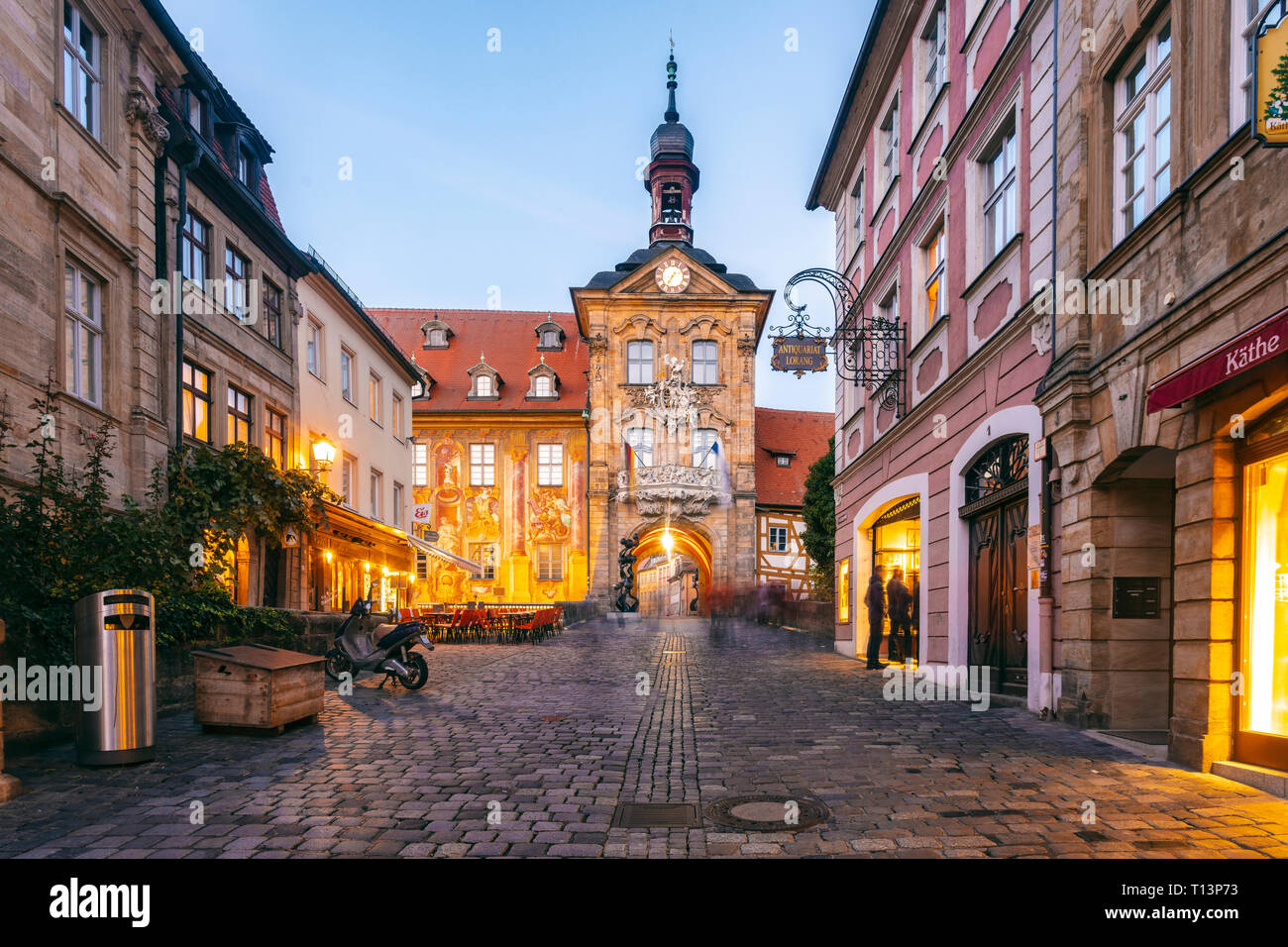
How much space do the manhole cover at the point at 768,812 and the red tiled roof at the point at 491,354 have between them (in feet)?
122

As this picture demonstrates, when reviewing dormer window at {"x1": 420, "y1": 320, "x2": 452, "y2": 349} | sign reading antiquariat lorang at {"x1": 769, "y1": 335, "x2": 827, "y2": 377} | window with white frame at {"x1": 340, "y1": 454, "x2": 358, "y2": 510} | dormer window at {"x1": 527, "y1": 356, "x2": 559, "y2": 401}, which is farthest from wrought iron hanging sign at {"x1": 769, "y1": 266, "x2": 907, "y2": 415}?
dormer window at {"x1": 420, "y1": 320, "x2": 452, "y2": 349}

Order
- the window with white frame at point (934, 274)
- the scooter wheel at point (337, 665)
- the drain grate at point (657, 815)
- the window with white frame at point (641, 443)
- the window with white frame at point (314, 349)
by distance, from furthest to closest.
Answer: the window with white frame at point (641, 443), the window with white frame at point (314, 349), the window with white frame at point (934, 274), the scooter wheel at point (337, 665), the drain grate at point (657, 815)

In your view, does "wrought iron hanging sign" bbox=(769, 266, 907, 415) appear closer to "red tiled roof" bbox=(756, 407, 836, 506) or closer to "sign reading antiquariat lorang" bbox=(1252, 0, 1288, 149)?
"sign reading antiquariat lorang" bbox=(1252, 0, 1288, 149)

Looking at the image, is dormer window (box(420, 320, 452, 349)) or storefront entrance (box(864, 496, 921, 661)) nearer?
storefront entrance (box(864, 496, 921, 661))

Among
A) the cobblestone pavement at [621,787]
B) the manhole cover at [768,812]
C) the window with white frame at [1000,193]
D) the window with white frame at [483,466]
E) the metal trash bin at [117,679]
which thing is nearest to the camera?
the cobblestone pavement at [621,787]

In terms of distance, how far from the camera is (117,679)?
7000mm

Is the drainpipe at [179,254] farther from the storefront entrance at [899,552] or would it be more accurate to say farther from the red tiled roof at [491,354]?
the red tiled roof at [491,354]

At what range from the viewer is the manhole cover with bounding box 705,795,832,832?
16.9 feet

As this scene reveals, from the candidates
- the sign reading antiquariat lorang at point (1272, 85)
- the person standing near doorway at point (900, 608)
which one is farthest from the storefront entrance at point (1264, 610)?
the person standing near doorway at point (900, 608)

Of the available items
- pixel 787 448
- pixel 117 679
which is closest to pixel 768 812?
pixel 117 679

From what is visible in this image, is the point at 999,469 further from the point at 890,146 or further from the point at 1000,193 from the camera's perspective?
the point at 890,146

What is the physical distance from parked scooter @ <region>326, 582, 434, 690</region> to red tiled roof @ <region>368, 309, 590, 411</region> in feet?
97.5

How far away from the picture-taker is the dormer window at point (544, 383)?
43375 millimetres

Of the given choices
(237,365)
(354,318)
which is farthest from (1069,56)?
(354,318)
